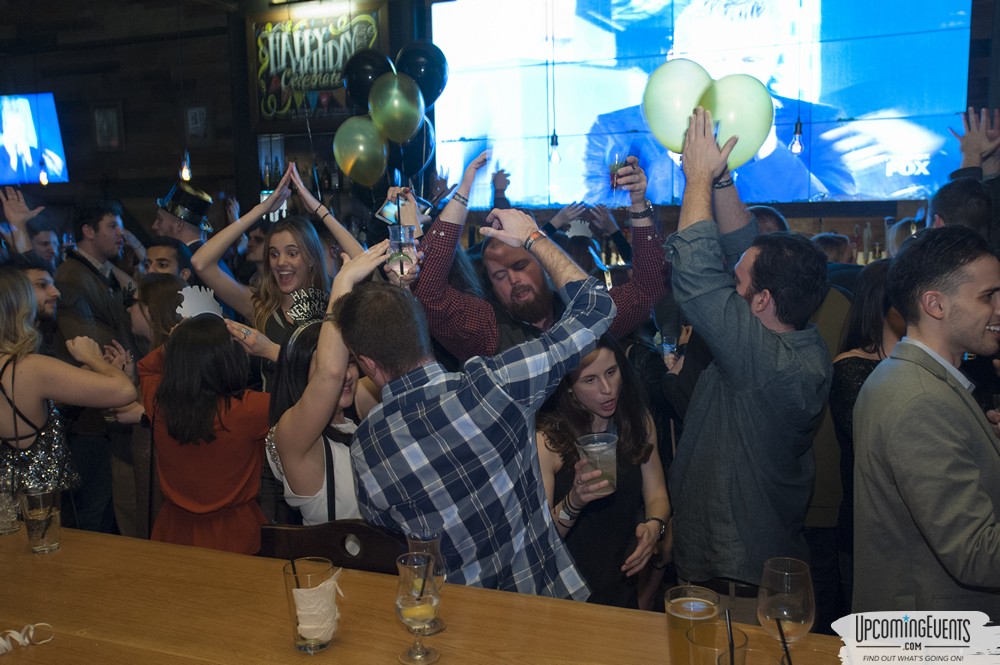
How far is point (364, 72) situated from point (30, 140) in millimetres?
5477

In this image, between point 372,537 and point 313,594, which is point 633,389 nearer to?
point 372,537

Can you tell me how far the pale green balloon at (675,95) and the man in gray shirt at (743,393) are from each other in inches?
17.4

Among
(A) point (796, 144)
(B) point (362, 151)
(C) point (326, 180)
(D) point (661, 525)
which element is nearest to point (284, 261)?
(B) point (362, 151)

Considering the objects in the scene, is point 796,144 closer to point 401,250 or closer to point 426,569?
point 401,250

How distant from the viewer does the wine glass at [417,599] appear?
4.99ft

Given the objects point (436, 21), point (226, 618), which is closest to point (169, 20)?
point (436, 21)

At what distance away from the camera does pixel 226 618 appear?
1699mm

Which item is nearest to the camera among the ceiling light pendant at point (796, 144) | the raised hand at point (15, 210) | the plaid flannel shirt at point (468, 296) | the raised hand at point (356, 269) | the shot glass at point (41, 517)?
the shot glass at point (41, 517)

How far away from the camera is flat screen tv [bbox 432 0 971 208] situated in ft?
19.5

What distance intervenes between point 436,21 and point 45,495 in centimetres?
597

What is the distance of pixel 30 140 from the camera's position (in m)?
8.42

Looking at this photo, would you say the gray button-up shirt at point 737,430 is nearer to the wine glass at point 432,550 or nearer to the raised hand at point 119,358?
the wine glass at point 432,550

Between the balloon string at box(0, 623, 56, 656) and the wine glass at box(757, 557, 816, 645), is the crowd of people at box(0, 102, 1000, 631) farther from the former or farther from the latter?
the balloon string at box(0, 623, 56, 656)

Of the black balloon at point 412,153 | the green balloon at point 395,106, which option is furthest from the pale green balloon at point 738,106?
the black balloon at point 412,153
